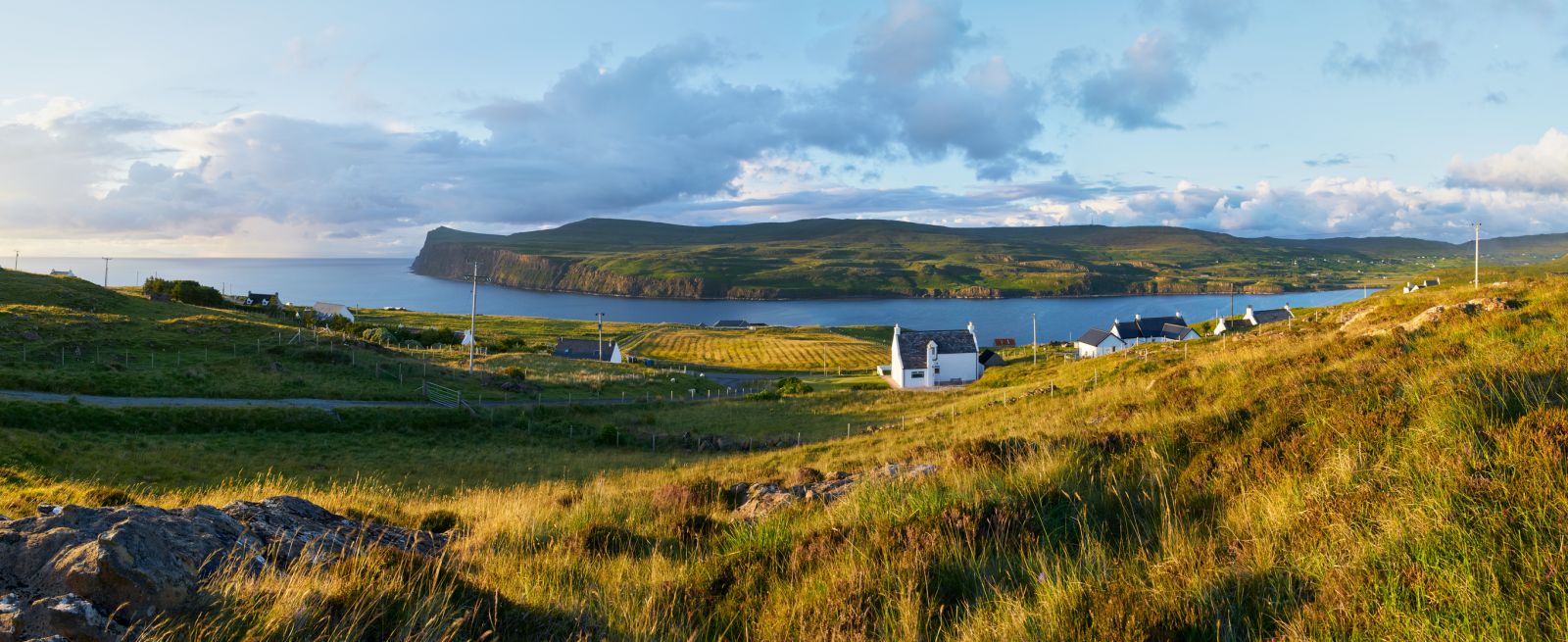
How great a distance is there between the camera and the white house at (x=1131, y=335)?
91375 mm

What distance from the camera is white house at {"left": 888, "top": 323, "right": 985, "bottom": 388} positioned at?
79250mm

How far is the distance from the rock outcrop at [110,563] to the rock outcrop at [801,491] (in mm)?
5071

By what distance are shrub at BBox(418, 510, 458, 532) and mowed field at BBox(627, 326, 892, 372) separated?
3406 inches

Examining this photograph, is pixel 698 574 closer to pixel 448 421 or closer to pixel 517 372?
pixel 448 421

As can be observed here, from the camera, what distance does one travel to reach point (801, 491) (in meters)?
10.6

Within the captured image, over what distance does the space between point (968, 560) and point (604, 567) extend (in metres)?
3.25

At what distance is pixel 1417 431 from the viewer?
19.2 ft

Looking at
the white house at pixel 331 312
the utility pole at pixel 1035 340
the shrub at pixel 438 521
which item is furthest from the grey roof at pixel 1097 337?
the white house at pixel 331 312

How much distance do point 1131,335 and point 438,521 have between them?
100m

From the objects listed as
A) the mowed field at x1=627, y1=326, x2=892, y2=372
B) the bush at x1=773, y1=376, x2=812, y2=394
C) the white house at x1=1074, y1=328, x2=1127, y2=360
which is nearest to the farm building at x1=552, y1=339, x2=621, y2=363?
the mowed field at x1=627, y1=326, x2=892, y2=372

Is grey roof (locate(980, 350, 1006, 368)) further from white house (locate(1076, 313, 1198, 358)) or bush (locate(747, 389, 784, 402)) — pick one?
bush (locate(747, 389, 784, 402))

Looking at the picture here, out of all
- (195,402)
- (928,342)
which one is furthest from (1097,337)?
(195,402)

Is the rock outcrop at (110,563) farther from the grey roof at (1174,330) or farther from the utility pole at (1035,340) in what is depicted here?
the grey roof at (1174,330)

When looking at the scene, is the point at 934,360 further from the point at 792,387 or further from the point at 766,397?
the point at 766,397
